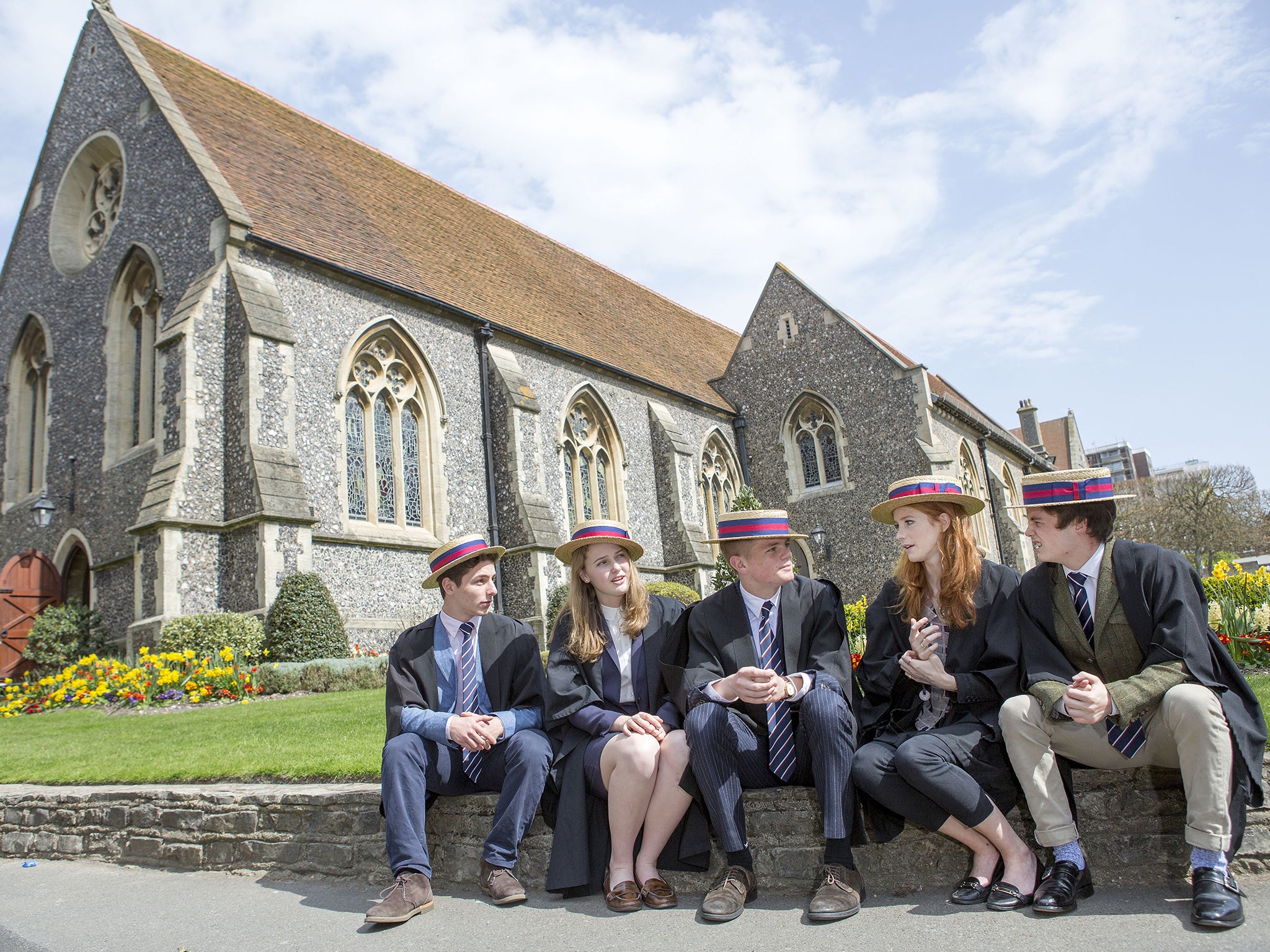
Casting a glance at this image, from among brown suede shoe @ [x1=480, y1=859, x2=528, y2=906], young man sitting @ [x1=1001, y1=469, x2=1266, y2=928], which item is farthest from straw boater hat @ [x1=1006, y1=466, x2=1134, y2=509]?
brown suede shoe @ [x1=480, y1=859, x2=528, y2=906]

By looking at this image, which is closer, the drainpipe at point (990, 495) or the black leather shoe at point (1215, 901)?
the black leather shoe at point (1215, 901)

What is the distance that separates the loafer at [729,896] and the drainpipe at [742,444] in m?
20.1

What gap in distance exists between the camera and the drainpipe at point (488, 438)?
15.4 meters

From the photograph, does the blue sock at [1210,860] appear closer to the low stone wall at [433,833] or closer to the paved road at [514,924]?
the paved road at [514,924]

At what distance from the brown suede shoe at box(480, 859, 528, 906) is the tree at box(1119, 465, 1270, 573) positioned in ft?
116

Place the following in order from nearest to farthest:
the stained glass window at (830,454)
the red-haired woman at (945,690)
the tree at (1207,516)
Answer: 1. the red-haired woman at (945,690)
2. the stained glass window at (830,454)
3. the tree at (1207,516)

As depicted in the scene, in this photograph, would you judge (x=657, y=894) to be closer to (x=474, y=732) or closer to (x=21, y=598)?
(x=474, y=732)

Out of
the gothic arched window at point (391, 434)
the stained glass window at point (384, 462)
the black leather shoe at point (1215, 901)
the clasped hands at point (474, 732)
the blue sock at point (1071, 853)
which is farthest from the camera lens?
the stained glass window at point (384, 462)

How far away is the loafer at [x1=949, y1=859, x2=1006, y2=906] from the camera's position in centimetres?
317

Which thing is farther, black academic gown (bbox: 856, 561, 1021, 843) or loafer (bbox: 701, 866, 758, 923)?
black academic gown (bbox: 856, 561, 1021, 843)

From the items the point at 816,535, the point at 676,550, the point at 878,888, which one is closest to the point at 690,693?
the point at 878,888

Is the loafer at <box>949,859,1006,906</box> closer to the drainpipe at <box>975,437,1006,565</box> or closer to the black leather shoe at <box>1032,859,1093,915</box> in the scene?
the black leather shoe at <box>1032,859,1093,915</box>

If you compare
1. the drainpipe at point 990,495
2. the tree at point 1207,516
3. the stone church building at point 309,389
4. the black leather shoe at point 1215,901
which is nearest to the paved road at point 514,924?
the black leather shoe at point 1215,901

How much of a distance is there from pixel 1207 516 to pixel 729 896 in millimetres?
41701
